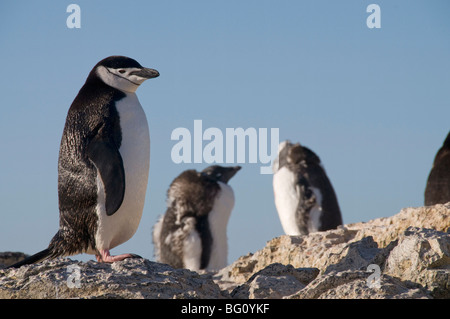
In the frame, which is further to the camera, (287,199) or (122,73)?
(287,199)

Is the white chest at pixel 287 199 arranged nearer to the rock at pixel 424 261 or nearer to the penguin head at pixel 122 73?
the penguin head at pixel 122 73

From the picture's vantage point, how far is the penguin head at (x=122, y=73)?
250 inches

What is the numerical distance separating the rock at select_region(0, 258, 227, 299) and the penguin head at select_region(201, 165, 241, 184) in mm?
8774

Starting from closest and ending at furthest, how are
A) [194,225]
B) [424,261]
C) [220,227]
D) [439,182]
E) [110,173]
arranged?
[424,261] → [110,173] → [439,182] → [194,225] → [220,227]

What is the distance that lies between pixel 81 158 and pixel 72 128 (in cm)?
30

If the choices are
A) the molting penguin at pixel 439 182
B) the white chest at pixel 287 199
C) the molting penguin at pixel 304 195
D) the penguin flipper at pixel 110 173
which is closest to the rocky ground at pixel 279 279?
the penguin flipper at pixel 110 173

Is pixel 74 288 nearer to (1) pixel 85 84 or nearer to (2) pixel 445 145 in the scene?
(1) pixel 85 84


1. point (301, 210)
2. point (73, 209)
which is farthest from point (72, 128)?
point (301, 210)

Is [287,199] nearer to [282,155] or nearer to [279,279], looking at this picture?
[282,155]

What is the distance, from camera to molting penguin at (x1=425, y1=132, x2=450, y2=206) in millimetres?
10586

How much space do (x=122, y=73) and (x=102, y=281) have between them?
2.59 metres

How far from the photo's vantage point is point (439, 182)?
1070 centimetres

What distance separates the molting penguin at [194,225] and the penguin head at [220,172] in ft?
1.75

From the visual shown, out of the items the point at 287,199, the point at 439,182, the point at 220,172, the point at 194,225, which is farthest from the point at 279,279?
the point at 287,199
